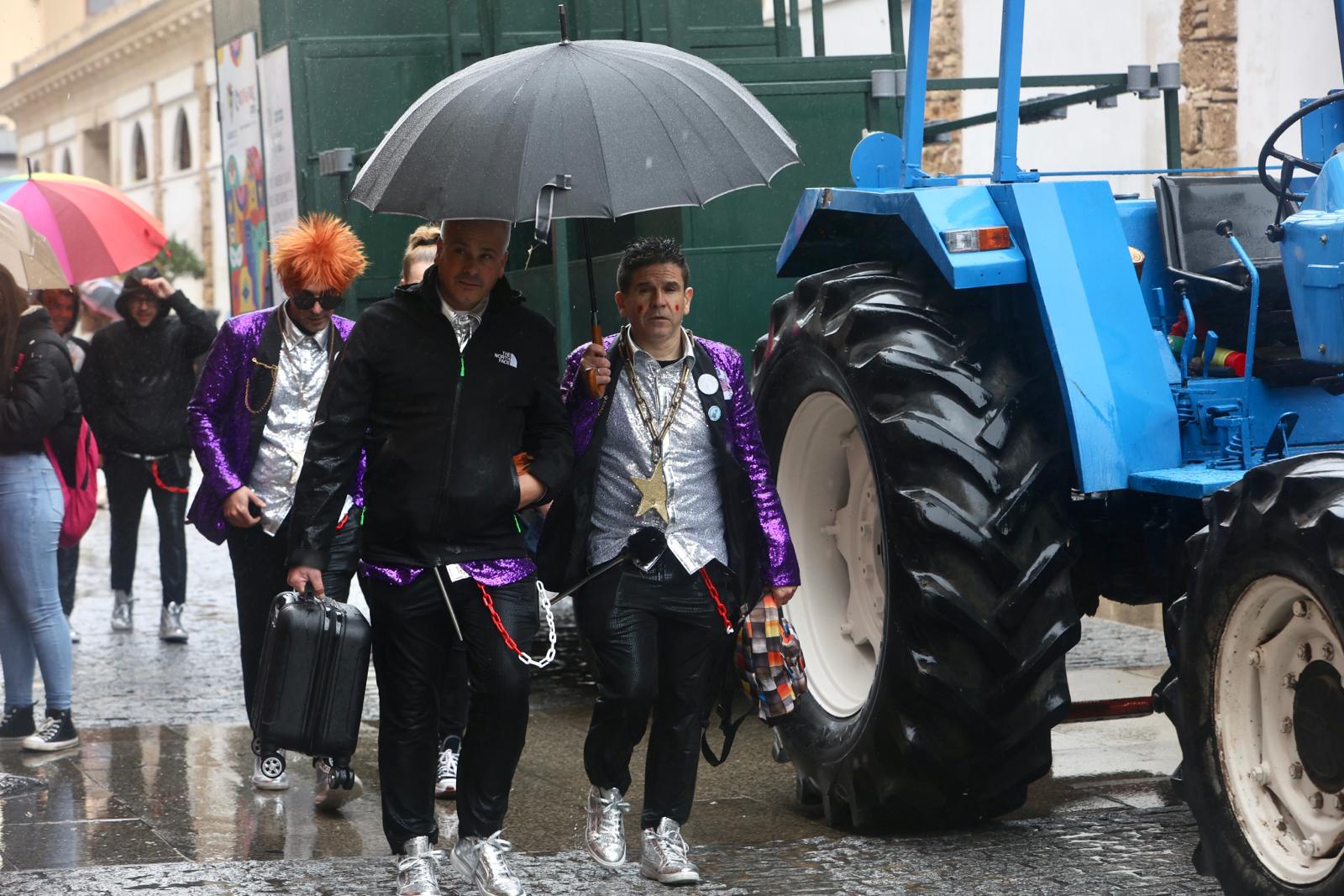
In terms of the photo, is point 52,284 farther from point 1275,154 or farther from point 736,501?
point 1275,154

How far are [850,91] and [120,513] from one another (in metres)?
4.38

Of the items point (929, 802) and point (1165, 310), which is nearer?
point (929, 802)

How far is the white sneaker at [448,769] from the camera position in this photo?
230 inches

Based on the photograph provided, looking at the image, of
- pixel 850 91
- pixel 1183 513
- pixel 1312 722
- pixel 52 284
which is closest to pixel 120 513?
pixel 52 284

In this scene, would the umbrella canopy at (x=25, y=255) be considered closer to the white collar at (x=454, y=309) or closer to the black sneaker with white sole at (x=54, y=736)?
the black sneaker with white sole at (x=54, y=736)

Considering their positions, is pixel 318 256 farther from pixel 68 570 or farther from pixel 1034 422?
pixel 68 570

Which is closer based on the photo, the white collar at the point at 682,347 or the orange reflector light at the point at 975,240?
the white collar at the point at 682,347

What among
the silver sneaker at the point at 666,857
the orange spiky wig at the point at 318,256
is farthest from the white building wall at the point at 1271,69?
the silver sneaker at the point at 666,857

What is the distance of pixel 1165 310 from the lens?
5.27 m

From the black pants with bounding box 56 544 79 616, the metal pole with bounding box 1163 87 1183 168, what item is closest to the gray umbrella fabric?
the metal pole with bounding box 1163 87 1183 168

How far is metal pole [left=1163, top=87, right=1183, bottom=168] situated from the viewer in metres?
6.38

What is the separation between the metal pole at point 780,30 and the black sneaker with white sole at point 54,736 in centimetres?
423

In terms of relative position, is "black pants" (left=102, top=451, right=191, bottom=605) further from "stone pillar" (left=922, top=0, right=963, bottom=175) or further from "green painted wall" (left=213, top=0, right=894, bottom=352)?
"stone pillar" (left=922, top=0, right=963, bottom=175)

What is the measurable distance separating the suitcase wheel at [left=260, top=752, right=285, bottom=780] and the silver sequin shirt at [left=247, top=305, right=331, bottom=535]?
711mm
